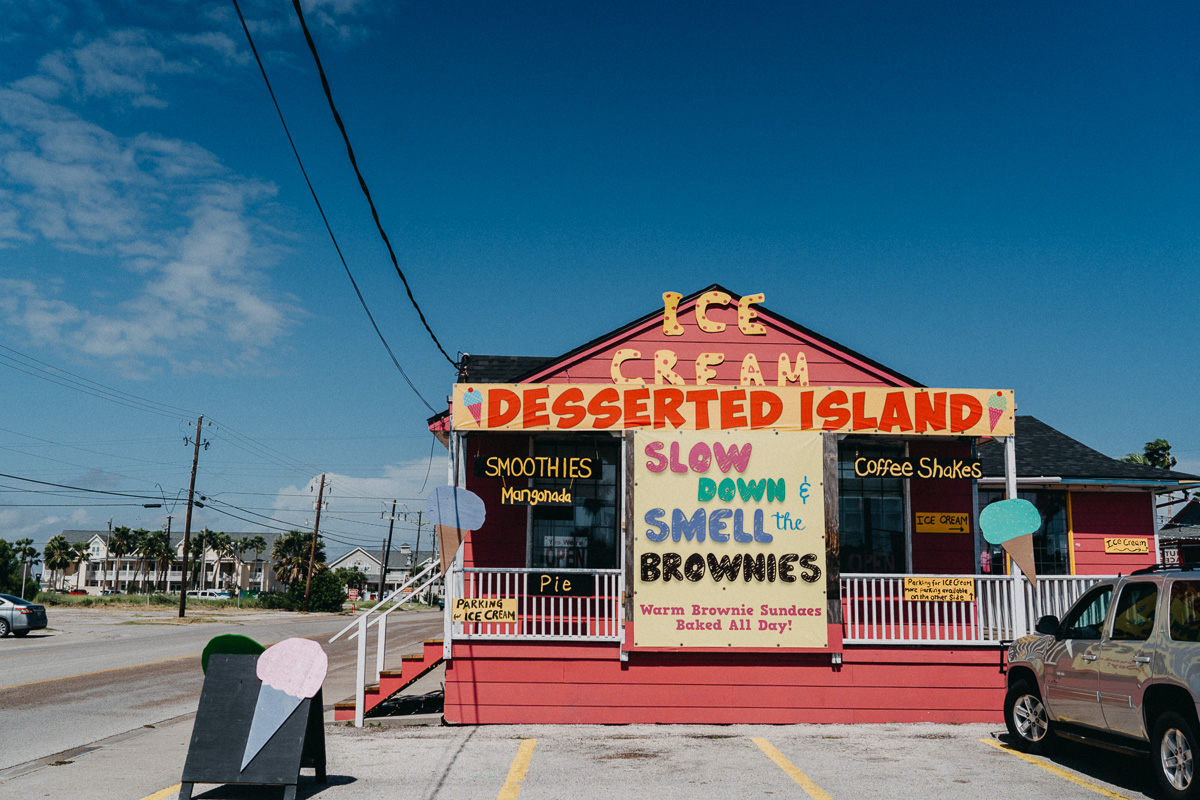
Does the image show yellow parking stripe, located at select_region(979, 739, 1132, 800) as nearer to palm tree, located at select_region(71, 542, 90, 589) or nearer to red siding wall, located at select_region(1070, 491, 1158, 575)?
red siding wall, located at select_region(1070, 491, 1158, 575)

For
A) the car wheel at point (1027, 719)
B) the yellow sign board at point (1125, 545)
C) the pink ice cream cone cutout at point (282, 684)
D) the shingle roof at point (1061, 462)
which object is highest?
the shingle roof at point (1061, 462)

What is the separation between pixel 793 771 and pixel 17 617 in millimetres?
28495

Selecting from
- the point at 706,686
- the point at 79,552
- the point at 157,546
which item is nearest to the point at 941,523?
the point at 706,686

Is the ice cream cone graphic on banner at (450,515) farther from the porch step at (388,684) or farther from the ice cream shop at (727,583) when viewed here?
the porch step at (388,684)

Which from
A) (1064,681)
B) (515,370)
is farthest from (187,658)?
(1064,681)

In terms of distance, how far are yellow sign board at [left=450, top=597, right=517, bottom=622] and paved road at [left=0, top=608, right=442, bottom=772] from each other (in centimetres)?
237

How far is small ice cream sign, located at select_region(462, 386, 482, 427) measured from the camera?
11562mm

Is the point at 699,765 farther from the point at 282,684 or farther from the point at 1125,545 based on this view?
the point at 1125,545

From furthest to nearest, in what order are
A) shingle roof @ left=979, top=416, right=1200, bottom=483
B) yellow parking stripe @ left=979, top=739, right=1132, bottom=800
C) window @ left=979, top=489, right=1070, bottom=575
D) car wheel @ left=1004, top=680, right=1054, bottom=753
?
window @ left=979, top=489, right=1070, bottom=575 < shingle roof @ left=979, top=416, right=1200, bottom=483 < car wheel @ left=1004, top=680, right=1054, bottom=753 < yellow parking stripe @ left=979, top=739, right=1132, bottom=800

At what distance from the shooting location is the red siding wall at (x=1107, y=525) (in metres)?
15.6

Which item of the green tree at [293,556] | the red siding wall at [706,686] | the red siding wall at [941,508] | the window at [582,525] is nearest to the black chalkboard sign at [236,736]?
the red siding wall at [706,686]

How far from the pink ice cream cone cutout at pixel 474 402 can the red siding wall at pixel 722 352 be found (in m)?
1.43

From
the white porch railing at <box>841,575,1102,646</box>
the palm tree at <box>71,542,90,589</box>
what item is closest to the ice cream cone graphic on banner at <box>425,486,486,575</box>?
the white porch railing at <box>841,575,1102,646</box>

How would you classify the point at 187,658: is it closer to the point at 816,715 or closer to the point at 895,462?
the point at 816,715
